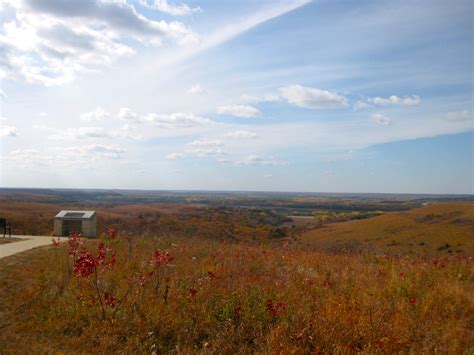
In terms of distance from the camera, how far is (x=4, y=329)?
532 centimetres

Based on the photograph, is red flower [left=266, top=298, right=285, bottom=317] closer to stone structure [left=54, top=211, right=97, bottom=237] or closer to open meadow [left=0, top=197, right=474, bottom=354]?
open meadow [left=0, top=197, right=474, bottom=354]

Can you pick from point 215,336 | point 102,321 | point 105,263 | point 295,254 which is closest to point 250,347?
point 215,336

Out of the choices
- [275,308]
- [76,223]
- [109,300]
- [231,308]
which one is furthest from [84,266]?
[76,223]

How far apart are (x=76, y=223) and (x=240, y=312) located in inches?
559

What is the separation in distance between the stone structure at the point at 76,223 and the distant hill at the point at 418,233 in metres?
11.4

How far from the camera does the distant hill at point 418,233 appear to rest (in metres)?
25.3

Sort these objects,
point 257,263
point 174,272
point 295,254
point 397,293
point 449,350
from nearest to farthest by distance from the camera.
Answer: point 449,350
point 397,293
point 174,272
point 257,263
point 295,254

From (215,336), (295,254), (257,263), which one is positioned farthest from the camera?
(295,254)

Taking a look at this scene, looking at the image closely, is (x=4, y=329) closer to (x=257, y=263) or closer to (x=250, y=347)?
(x=250, y=347)

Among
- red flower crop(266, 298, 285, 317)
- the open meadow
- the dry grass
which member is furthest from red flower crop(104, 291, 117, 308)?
red flower crop(266, 298, 285, 317)

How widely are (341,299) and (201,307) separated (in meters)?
2.31

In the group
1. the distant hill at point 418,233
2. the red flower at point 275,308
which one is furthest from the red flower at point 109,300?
the distant hill at point 418,233

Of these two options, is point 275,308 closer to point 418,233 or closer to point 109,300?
point 109,300

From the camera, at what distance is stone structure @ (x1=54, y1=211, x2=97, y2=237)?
57.5 feet
